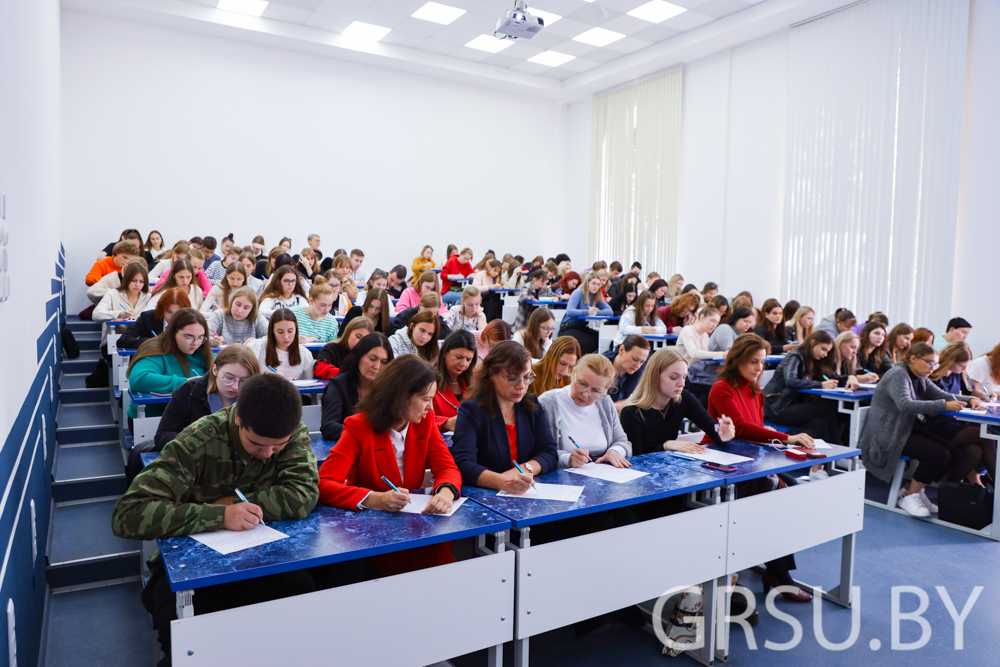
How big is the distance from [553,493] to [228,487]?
1.09 m

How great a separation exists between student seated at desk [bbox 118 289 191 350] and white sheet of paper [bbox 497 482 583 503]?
3.13m

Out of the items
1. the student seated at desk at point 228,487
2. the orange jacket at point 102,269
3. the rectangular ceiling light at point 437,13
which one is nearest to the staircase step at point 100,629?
the student seated at desk at point 228,487

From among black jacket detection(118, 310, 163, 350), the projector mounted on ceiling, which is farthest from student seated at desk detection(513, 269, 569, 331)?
black jacket detection(118, 310, 163, 350)

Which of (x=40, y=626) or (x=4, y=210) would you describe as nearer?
(x=4, y=210)

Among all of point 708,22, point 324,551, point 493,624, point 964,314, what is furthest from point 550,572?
point 708,22

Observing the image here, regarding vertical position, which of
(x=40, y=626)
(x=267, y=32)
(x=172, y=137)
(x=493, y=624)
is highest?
(x=267, y=32)

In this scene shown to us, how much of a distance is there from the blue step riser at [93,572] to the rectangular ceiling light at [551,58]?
10.4 metres

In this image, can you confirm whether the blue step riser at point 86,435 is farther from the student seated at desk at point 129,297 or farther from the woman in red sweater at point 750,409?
the woman in red sweater at point 750,409

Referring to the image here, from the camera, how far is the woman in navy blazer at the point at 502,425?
2693mm

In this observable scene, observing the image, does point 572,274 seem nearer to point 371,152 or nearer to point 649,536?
point 371,152

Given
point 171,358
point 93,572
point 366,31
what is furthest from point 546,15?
point 93,572

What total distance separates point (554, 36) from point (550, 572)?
9931 millimetres

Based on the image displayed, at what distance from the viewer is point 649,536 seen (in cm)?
250

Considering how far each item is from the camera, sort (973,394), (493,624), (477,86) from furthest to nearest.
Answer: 1. (477,86)
2. (973,394)
3. (493,624)
